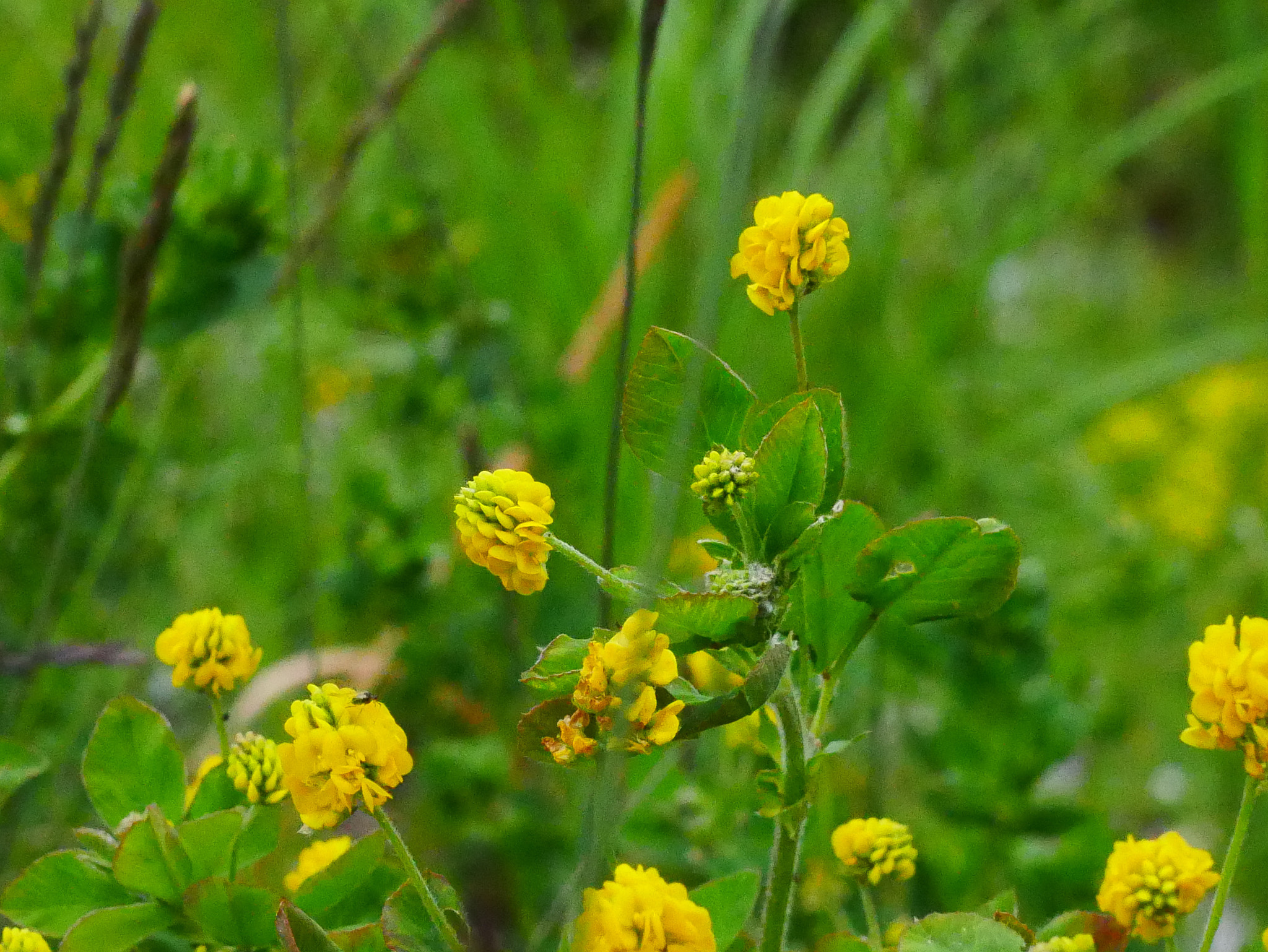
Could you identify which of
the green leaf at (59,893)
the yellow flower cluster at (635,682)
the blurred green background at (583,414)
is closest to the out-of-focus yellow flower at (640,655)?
the yellow flower cluster at (635,682)

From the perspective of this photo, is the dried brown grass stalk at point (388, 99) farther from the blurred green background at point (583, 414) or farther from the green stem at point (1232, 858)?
the green stem at point (1232, 858)

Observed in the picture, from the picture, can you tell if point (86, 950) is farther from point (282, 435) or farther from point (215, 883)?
point (282, 435)

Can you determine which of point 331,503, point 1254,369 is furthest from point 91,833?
point 1254,369

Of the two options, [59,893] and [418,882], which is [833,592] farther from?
[59,893]

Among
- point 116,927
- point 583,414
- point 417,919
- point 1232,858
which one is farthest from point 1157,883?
point 583,414

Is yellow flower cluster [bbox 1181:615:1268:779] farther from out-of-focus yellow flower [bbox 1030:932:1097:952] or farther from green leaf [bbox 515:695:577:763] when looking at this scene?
green leaf [bbox 515:695:577:763]

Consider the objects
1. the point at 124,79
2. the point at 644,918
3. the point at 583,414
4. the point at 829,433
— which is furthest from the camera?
the point at 583,414
